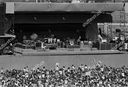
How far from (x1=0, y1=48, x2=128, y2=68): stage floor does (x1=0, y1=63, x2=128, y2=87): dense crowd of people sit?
0.34m

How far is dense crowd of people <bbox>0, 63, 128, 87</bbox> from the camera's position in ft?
37.1

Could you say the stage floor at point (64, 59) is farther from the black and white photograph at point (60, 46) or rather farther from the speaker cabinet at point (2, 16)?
the speaker cabinet at point (2, 16)

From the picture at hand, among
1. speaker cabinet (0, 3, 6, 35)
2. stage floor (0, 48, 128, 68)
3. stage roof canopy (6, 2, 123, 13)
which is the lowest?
stage floor (0, 48, 128, 68)

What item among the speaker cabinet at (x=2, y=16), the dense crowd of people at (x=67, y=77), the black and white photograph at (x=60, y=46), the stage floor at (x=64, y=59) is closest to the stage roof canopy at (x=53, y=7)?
the black and white photograph at (x=60, y=46)

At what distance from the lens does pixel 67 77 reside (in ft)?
39.3

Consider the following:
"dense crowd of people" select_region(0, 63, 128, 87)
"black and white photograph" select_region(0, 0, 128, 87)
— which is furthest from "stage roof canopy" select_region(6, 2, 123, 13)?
"dense crowd of people" select_region(0, 63, 128, 87)

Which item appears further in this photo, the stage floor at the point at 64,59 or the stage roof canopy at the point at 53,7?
the stage roof canopy at the point at 53,7

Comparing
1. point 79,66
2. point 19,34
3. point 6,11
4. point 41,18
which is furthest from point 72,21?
point 79,66

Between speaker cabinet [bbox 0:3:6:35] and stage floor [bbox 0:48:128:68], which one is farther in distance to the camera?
speaker cabinet [bbox 0:3:6:35]

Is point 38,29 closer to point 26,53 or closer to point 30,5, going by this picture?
point 30,5

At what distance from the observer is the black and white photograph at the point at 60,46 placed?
39.1 feet

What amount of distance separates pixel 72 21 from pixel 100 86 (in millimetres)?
7545

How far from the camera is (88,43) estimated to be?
54.5ft

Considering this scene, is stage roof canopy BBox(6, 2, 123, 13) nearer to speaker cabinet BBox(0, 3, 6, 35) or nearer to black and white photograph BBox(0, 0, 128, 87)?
black and white photograph BBox(0, 0, 128, 87)
